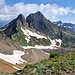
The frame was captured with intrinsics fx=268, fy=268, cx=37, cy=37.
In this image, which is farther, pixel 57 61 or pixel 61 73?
pixel 57 61

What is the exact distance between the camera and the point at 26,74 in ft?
64.7

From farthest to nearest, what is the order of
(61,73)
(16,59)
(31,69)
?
(16,59) → (31,69) → (61,73)

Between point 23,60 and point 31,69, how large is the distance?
550 ft

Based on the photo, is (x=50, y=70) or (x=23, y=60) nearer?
(x=50, y=70)

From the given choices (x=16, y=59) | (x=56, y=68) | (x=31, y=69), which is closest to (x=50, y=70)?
(x=56, y=68)

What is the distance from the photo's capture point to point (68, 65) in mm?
19719

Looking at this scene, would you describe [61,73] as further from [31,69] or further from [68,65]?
[31,69]

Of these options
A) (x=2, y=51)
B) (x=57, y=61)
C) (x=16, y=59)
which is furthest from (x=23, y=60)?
(x=57, y=61)

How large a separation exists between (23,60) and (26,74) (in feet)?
552

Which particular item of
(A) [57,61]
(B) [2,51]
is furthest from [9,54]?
(A) [57,61]

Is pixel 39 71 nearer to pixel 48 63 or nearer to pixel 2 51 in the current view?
pixel 48 63

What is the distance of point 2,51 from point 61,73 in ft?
575

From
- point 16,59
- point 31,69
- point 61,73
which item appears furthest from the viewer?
point 16,59

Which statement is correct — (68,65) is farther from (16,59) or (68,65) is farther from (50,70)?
(16,59)
